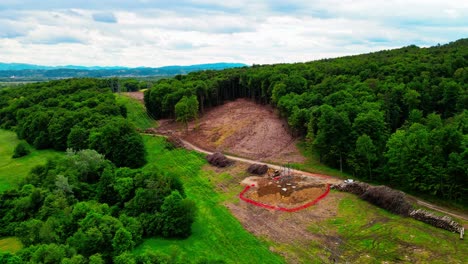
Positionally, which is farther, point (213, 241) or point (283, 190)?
point (283, 190)

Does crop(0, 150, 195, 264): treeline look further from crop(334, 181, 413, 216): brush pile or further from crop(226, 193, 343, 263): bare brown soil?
crop(334, 181, 413, 216): brush pile

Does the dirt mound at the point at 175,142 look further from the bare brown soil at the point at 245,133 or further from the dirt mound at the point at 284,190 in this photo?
the dirt mound at the point at 284,190

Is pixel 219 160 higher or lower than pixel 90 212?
lower

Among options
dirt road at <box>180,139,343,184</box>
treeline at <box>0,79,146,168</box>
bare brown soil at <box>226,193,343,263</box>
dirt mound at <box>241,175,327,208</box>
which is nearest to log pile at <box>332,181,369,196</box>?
bare brown soil at <box>226,193,343,263</box>

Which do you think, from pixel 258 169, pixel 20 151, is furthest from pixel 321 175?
pixel 20 151

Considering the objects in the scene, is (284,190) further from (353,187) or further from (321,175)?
(353,187)

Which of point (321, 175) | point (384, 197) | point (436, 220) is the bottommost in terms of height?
point (321, 175)

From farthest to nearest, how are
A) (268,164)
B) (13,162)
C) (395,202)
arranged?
(13,162) → (268,164) → (395,202)
